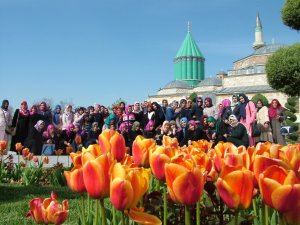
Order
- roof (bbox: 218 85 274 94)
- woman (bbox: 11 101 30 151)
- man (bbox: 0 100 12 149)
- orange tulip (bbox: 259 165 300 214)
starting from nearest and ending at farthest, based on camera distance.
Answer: orange tulip (bbox: 259 165 300 214) < man (bbox: 0 100 12 149) < woman (bbox: 11 101 30 151) < roof (bbox: 218 85 274 94)

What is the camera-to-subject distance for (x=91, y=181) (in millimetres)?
1336

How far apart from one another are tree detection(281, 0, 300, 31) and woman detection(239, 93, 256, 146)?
3125mm

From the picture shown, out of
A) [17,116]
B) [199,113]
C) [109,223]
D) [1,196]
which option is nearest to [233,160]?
[109,223]

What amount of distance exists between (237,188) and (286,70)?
10.1 metres

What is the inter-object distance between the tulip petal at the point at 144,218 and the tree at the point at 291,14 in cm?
1035

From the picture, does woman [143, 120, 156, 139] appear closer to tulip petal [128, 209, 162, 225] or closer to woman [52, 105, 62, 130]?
woman [52, 105, 62, 130]

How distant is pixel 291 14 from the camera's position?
10641mm

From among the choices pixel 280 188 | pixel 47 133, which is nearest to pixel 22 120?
pixel 47 133

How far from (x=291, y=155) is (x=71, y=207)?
3.50 m

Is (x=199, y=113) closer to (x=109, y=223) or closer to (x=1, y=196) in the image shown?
(x=1, y=196)

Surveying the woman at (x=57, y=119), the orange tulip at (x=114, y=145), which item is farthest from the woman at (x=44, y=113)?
the orange tulip at (x=114, y=145)

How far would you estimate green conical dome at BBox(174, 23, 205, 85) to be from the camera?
231 feet

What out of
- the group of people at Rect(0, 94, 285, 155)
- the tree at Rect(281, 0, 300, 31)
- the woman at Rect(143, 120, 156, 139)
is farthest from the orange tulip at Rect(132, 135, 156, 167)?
the tree at Rect(281, 0, 300, 31)

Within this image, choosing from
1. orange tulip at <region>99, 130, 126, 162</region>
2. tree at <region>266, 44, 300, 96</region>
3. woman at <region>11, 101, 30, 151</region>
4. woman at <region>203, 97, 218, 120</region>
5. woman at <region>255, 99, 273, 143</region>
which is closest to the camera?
orange tulip at <region>99, 130, 126, 162</region>
